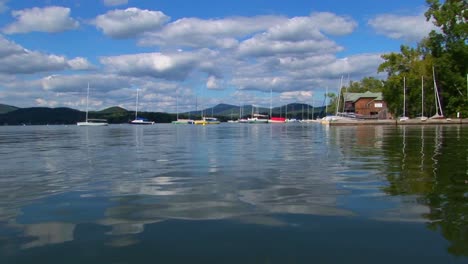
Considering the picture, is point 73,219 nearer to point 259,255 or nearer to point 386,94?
point 259,255

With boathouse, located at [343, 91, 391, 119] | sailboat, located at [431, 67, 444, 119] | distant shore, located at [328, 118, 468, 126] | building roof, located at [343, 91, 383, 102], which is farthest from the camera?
building roof, located at [343, 91, 383, 102]

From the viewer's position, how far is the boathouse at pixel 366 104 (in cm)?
14675

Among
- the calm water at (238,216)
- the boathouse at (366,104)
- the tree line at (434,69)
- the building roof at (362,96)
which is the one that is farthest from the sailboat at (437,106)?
the calm water at (238,216)

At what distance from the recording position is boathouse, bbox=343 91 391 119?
5778 inches

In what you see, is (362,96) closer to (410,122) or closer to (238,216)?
(410,122)

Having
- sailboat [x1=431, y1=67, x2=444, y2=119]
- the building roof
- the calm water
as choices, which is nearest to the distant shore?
sailboat [x1=431, y1=67, x2=444, y2=119]

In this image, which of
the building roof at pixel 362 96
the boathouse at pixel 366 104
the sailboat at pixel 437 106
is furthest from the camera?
the building roof at pixel 362 96

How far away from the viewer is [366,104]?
150625 millimetres

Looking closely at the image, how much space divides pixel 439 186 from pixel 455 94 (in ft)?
320

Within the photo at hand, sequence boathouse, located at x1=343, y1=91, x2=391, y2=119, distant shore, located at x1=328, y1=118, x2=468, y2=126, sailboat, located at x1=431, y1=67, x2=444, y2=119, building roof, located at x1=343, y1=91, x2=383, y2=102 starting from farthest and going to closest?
building roof, located at x1=343, y1=91, x2=383, y2=102
boathouse, located at x1=343, y1=91, x2=391, y2=119
sailboat, located at x1=431, y1=67, x2=444, y2=119
distant shore, located at x1=328, y1=118, x2=468, y2=126

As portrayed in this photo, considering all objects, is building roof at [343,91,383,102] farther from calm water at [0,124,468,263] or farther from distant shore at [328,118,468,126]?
calm water at [0,124,468,263]

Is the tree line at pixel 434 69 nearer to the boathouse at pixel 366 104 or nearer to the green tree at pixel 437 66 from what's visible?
the green tree at pixel 437 66

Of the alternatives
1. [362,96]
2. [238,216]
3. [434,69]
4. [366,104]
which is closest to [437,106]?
[434,69]

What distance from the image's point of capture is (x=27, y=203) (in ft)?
33.4
